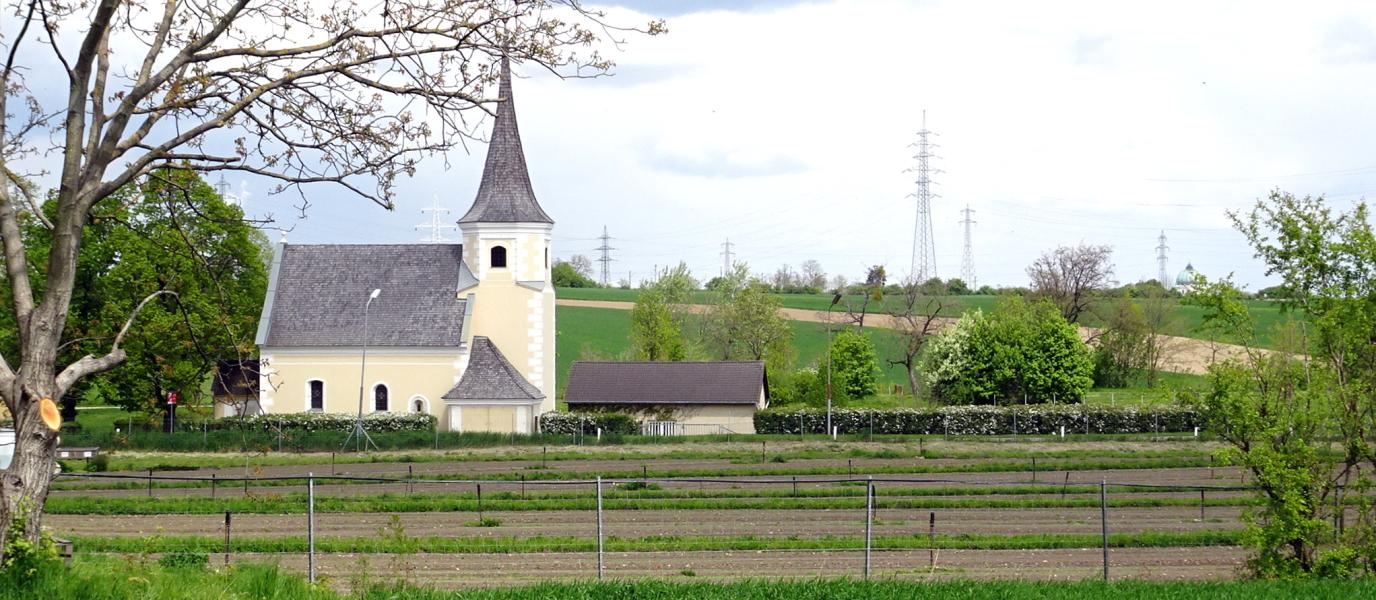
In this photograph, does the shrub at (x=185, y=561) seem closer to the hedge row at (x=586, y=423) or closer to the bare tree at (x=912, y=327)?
the hedge row at (x=586, y=423)

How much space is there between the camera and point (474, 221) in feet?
192

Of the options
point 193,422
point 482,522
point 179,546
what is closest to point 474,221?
point 193,422

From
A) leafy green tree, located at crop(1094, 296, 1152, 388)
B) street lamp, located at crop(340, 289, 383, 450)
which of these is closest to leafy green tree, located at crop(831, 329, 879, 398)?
leafy green tree, located at crop(1094, 296, 1152, 388)

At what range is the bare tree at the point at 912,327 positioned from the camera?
81500 millimetres

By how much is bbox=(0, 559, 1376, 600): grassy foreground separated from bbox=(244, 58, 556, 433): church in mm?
42866

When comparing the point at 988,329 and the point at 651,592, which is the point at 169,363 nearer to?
the point at 651,592

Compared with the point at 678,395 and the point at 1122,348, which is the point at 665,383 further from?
the point at 1122,348

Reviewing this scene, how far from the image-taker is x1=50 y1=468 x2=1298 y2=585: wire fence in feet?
64.0

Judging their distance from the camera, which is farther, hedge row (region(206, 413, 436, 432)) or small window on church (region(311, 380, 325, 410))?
small window on church (region(311, 380, 325, 410))

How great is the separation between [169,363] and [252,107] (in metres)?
1.94

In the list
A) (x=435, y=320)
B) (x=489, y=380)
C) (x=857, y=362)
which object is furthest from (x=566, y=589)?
(x=857, y=362)

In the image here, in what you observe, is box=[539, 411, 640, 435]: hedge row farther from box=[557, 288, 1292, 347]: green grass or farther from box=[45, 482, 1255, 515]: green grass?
box=[557, 288, 1292, 347]: green grass

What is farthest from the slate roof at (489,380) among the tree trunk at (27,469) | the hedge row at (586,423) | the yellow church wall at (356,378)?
the tree trunk at (27,469)

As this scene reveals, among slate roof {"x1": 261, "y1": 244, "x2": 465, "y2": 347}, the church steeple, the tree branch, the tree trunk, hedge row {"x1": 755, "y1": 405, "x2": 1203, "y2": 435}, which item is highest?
the church steeple
